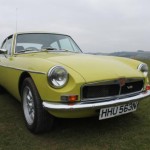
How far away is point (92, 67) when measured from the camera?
3348mm

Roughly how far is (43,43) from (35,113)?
2009 millimetres

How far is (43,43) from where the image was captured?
4910 mm

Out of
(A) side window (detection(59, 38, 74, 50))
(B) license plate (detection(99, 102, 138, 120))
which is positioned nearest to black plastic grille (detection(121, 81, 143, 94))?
(B) license plate (detection(99, 102, 138, 120))

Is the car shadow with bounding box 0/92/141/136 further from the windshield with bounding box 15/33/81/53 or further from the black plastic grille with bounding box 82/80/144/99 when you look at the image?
the windshield with bounding box 15/33/81/53

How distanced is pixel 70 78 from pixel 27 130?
3.68 feet

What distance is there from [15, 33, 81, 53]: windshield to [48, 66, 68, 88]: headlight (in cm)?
165

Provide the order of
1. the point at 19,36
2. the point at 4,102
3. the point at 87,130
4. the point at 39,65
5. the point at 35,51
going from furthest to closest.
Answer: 1. the point at 4,102
2. the point at 19,36
3. the point at 35,51
4. the point at 87,130
5. the point at 39,65

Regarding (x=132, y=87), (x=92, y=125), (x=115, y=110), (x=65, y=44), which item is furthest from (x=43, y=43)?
(x=115, y=110)

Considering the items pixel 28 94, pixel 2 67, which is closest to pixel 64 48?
pixel 2 67

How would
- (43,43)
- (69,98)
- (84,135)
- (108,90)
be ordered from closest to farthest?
1. (69,98)
2. (108,90)
3. (84,135)
4. (43,43)

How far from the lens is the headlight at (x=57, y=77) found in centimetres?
303

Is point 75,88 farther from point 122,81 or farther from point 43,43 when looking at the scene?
point 43,43

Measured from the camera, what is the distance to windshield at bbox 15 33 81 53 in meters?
4.74

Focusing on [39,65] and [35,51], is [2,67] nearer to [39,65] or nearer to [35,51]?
[35,51]
